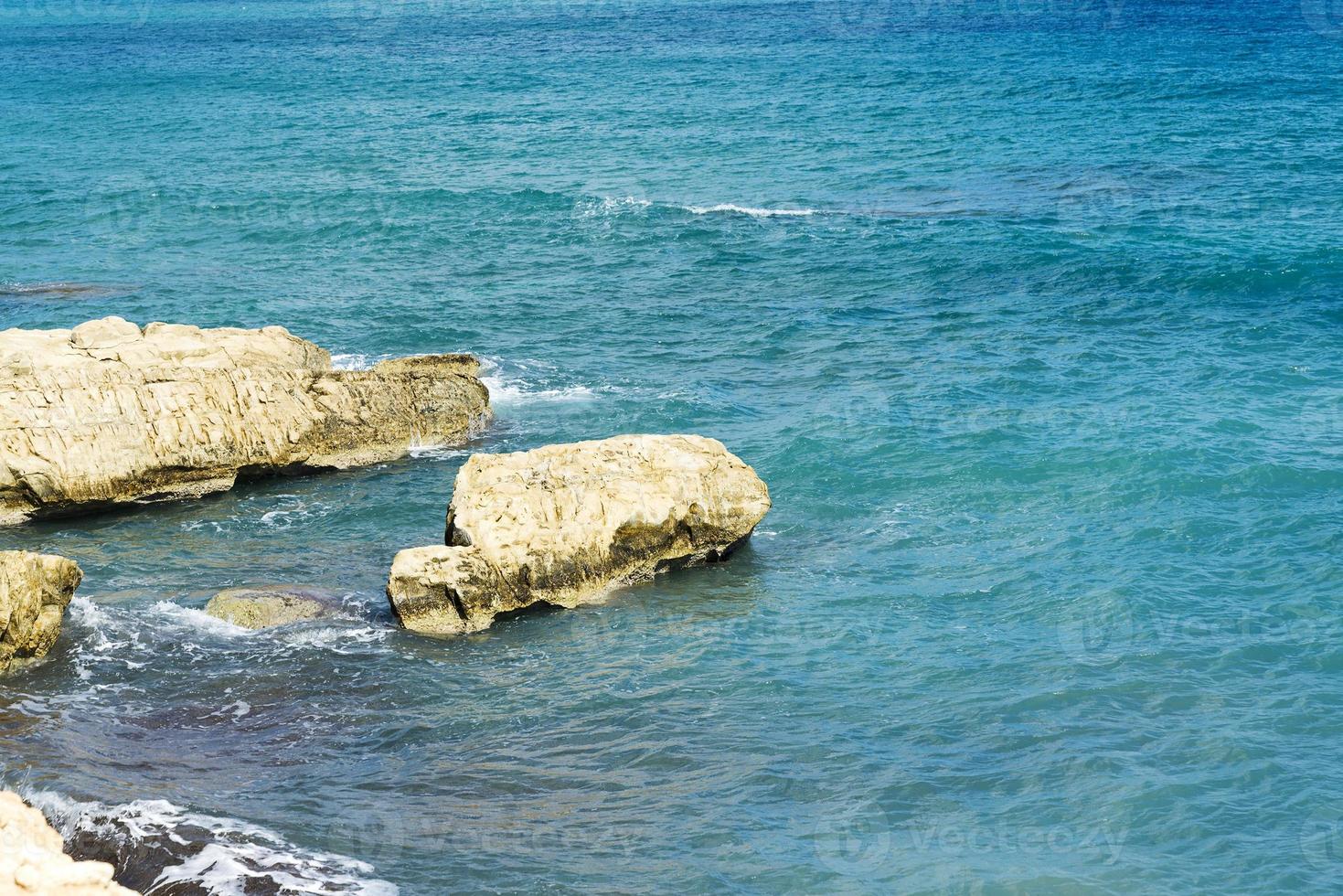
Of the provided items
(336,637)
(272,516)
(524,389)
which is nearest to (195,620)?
(336,637)

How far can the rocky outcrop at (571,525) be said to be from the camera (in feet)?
60.1

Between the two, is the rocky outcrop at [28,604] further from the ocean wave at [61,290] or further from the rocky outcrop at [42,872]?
the ocean wave at [61,290]

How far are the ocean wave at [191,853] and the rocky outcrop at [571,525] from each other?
5.34m

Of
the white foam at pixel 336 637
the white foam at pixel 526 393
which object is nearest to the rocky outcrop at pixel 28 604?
the white foam at pixel 336 637

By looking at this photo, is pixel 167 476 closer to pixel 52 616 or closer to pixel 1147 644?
pixel 52 616

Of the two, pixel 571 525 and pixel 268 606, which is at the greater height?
pixel 571 525

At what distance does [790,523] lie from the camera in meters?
22.3

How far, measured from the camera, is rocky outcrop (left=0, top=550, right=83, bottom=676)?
16812 mm

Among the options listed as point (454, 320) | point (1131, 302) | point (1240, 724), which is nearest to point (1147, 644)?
point (1240, 724)

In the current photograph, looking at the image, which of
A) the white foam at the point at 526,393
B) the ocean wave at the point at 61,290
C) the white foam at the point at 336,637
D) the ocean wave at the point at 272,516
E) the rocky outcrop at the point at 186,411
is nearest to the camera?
the white foam at the point at 336,637

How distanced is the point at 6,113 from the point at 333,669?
206 ft

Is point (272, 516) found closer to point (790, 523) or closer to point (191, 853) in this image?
point (790, 523)

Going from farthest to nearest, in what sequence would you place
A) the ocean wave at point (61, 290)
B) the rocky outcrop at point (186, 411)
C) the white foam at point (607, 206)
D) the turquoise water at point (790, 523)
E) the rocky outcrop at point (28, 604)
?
1. the white foam at point (607, 206)
2. the ocean wave at point (61, 290)
3. the rocky outcrop at point (186, 411)
4. the rocky outcrop at point (28, 604)
5. the turquoise water at point (790, 523)

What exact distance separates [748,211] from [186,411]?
24275 mm
